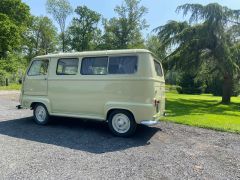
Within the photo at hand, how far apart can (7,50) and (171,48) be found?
2647 cm

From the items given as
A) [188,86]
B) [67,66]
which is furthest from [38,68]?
[188,86]

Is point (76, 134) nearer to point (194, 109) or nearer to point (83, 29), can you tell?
point (194, 109)

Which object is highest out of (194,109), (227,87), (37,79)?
(37,79)

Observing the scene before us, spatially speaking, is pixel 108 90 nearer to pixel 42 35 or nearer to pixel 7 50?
pixel 7 50

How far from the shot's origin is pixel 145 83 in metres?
7.39

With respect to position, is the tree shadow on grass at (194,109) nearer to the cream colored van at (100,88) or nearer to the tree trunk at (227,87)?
the tree trunk at (227,87)

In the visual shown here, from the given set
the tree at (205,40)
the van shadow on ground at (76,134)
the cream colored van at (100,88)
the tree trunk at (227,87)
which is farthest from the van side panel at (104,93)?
the tree trunk at (227,87)

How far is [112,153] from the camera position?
20.8 feet

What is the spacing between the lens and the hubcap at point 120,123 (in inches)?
309

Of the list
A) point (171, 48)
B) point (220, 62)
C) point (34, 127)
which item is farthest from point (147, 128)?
point (171, 48)

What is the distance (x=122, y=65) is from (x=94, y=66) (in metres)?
0.96

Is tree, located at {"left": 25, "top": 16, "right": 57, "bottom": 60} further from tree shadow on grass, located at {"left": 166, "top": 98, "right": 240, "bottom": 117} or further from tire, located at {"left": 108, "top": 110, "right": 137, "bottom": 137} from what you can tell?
tire, located at {"left": 108, "top": 110, "right": 137, "bottom": 137}

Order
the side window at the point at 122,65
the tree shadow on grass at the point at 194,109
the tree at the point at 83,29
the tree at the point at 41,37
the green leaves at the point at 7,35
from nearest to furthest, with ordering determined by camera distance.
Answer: the side window at the point at 122,65
the tree shadow on grass at the point at 194,109
the green leaves at the point at 7,35
the tree at the point at 83,29
the tree at the point at 41,37

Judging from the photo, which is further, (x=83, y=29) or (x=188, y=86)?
(x=83, y=29)
